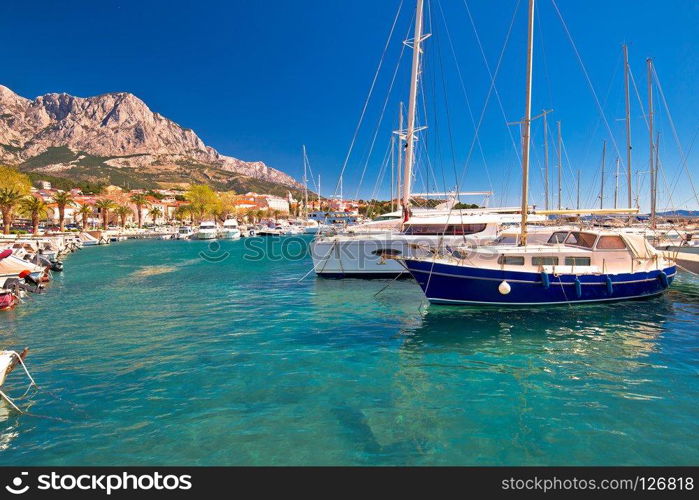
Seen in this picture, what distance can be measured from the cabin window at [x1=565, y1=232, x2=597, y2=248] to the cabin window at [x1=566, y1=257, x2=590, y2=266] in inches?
33.5

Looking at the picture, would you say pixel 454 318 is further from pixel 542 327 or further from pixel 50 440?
pixel 50 440

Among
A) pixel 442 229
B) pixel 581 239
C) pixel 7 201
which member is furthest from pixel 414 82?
pixel 7 201

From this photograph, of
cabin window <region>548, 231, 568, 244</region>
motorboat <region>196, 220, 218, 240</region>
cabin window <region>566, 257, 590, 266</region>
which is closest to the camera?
cabin window <region>566, 257, 590, 266</region>

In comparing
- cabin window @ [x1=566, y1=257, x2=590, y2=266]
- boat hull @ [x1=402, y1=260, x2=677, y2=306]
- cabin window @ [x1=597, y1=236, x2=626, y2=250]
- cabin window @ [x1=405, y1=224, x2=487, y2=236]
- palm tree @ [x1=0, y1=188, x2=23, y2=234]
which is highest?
palm tree @ [x1=0, y1=188, x2=23, y2=234]

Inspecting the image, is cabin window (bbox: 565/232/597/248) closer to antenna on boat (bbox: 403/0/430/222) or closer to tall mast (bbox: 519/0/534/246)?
tall mast (bbox: 519/0/534/246)

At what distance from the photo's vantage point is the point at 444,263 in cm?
1593

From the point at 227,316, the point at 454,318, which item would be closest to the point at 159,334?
the point at 227,316

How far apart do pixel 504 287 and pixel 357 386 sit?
8.75m

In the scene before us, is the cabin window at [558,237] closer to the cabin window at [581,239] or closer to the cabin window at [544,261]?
the cabin window at [581,239]

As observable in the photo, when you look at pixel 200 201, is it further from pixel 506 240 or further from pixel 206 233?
pixel 506 240

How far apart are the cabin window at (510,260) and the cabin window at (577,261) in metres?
2.17

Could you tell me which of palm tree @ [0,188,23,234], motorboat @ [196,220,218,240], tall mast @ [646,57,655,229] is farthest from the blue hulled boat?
motorboat @ [196,220,218,240]

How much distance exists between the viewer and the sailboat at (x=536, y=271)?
15.8 metres

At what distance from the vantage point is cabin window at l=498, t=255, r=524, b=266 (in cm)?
1633
